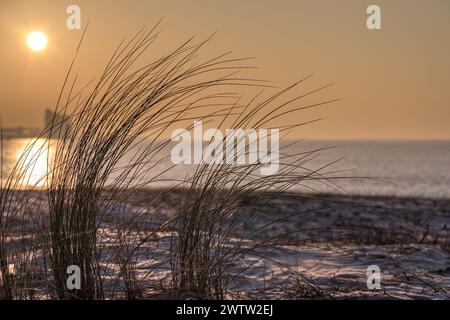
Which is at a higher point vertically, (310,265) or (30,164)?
(30,164)

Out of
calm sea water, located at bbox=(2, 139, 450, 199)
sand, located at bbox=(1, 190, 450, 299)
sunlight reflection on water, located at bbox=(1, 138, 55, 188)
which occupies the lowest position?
sand, located at bbox=(1, 190, 450, 299)

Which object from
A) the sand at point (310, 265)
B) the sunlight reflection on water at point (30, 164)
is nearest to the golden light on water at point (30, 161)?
the sunlight reflection on water at point (30, 164)

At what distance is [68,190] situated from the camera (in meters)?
2.55

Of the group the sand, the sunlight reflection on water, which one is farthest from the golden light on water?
the sand

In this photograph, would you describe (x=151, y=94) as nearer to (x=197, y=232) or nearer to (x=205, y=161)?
(x=205, y=161)

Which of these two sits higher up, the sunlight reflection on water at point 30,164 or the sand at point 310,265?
the sunlight reflection on water at point 30,164

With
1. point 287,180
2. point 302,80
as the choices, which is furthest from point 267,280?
point 302,80

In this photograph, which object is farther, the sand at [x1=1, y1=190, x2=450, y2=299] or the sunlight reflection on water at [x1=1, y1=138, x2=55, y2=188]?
the sand at [x1=1, y1=190, x2=450, y2=299]

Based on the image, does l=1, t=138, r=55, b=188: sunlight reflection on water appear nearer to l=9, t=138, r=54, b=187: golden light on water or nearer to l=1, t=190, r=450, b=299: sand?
l=9, t=138, r=54, b=187: golden light on water

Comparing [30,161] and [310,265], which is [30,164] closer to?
[30,161]

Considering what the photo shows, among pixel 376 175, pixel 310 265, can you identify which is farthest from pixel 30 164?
pixel 376 175

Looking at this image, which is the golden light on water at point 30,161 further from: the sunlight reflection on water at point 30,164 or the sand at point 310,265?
the sand at point 310,265
